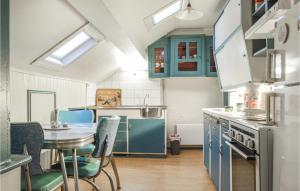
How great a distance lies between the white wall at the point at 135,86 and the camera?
199 inches

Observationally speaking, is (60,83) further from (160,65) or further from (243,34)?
(243,34)

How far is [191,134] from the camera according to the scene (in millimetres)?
4918

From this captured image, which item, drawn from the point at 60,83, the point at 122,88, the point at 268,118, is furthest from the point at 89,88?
the point at 268,118

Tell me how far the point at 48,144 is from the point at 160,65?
3.28 metres

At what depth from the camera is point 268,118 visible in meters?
1.40

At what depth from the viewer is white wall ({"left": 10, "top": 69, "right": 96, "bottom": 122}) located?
2.52 meters

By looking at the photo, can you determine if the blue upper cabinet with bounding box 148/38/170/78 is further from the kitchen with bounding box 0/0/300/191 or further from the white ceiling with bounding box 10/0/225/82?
the white ceiling with bounding box 10/0/225/82

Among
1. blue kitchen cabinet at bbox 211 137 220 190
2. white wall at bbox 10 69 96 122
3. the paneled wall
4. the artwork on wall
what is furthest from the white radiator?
the paneled wall

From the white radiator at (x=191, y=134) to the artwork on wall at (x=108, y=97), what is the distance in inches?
54.4

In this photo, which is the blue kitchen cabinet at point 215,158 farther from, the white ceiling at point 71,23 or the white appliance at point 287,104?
the white ceiling at point 71,23

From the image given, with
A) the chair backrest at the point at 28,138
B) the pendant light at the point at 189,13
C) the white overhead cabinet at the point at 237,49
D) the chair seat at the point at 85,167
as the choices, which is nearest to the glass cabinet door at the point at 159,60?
the white overhead cabinet at the point at 237,49

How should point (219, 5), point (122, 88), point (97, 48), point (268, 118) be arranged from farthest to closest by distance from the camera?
point (122, 88) → point (219, 5) → point (97, 48) → point (268, 118)

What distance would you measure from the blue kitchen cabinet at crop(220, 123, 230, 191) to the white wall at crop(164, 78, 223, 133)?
9.15 feet

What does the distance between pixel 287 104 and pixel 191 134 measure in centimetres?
386
